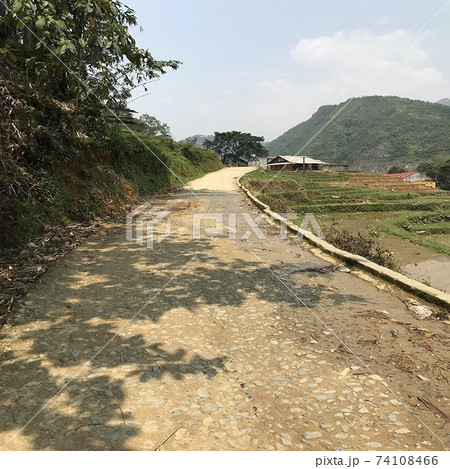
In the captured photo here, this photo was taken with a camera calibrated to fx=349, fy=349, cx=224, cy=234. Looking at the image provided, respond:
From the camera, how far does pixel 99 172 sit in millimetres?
10680

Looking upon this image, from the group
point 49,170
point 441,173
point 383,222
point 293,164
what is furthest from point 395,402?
point 441,173

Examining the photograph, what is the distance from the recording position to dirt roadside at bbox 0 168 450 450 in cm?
232

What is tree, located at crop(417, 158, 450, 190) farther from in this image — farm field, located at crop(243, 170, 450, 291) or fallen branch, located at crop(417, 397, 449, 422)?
fallen branch, located at crop(417, 397, 449, 422)

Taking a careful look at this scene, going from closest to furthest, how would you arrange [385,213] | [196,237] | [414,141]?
[196,237] → [385,213] → [414,141]

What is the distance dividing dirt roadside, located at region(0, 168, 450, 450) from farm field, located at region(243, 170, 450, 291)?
144 inches

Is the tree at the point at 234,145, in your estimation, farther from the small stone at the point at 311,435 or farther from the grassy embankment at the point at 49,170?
the small stone at the point at 311,435

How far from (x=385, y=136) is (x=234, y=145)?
60.9 m

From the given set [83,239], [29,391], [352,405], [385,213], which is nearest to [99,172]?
[83,239]

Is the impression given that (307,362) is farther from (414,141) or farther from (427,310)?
(414,141)

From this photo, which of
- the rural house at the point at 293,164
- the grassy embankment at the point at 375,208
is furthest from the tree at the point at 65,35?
the rural house at the point at 293,164

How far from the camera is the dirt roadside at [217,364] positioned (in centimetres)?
232

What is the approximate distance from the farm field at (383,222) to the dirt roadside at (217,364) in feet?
12.0

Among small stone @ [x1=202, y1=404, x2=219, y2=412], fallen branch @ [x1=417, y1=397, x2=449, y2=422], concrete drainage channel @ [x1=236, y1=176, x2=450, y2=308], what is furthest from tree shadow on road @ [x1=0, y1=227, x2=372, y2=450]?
fallen branch @ [x1=417, y1=397, x2=449, y2=422]

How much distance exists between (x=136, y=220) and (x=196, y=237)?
246 centimetres
